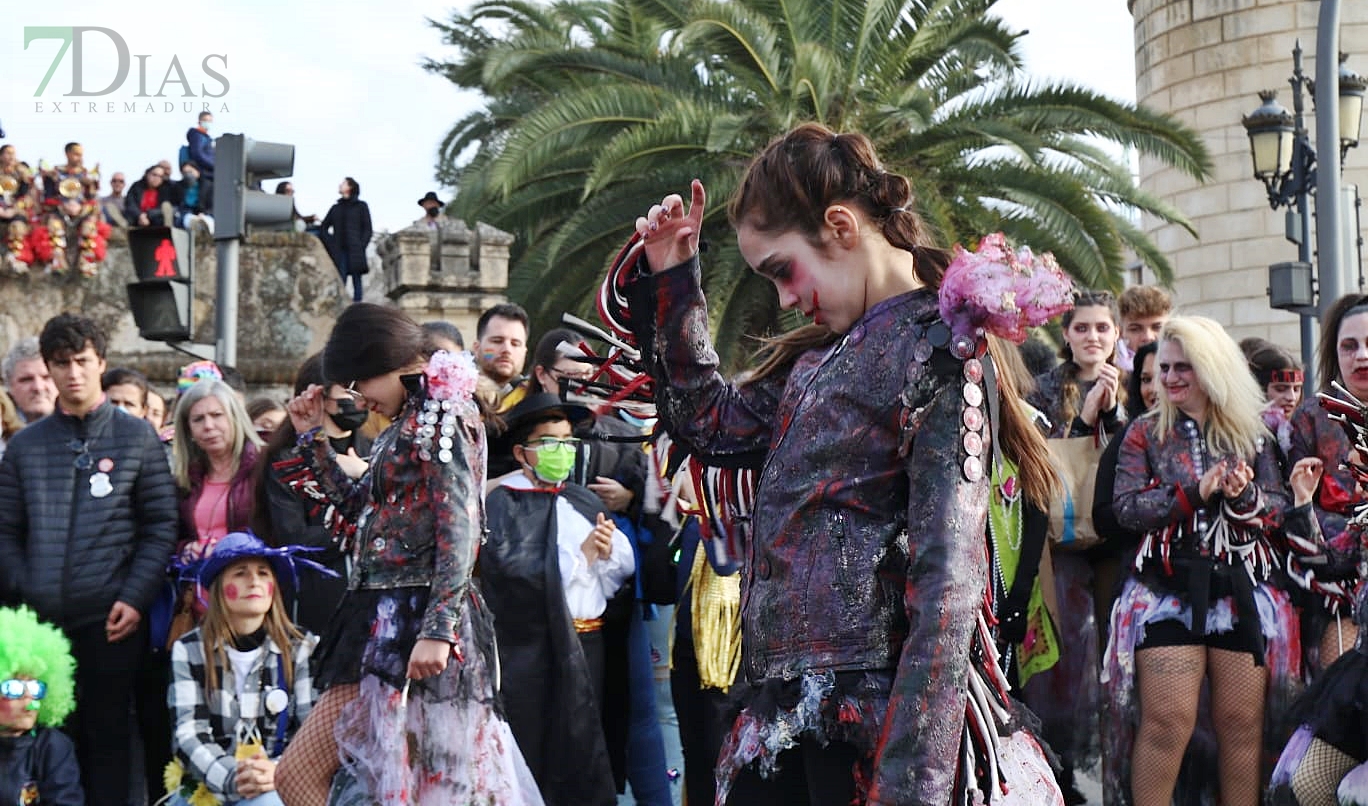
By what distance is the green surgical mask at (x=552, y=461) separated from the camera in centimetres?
691

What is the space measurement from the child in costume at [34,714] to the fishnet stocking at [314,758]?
178cm

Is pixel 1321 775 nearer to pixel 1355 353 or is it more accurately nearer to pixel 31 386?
pixel 1355 353

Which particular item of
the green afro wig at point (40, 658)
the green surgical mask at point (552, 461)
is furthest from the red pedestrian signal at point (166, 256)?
the green surgical mask at point (552, 461)

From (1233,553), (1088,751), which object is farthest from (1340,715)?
(1088,751)

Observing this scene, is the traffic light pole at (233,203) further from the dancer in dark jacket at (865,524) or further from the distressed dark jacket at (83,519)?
the dancer in dark jacket at (865,524)

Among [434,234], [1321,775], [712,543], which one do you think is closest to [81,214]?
[434,234]

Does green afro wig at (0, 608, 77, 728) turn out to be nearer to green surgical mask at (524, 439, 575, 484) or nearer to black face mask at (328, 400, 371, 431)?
black face mask at (328, 400, 371, 431)

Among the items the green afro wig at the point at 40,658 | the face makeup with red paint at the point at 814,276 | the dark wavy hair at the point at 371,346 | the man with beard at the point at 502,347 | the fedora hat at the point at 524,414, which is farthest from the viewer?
the man with beard at the point at 502,347

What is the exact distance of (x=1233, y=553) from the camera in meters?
6.18

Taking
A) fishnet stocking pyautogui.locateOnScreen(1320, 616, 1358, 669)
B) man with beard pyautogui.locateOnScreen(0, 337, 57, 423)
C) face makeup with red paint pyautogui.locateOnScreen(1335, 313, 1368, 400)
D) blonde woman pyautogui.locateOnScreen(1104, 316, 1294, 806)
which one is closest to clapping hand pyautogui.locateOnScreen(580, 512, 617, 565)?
blonde woman pyautogui.locateOnScreen(1104, 316, 1294, 806)

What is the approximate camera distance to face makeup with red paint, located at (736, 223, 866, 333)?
2.90 meters

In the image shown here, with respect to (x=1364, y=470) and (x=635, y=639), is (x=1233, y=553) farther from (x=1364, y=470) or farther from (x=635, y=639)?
(x=635, y=639)

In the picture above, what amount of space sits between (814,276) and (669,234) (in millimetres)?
337

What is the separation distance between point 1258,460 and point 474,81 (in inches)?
570
